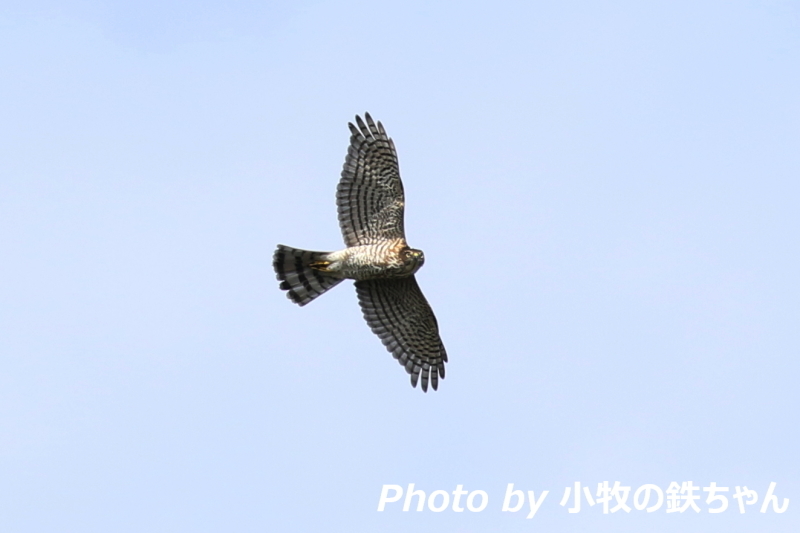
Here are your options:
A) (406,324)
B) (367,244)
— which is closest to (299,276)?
(367,244)

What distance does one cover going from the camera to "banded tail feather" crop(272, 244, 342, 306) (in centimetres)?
1783

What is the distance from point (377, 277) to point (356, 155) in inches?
70.0

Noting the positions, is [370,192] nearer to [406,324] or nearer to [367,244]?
[367,244]

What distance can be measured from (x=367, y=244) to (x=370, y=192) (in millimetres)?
745

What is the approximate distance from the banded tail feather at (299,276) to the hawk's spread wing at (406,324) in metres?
0.70

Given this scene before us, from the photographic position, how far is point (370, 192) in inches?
688

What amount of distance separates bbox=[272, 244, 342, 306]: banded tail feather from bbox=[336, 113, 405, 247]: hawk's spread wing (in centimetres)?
70

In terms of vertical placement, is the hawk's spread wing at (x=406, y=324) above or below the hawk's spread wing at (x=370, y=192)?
below

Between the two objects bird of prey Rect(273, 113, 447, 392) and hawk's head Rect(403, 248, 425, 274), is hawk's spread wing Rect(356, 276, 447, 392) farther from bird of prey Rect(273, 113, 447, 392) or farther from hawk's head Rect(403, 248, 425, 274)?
hawk's head Rect(403, 248, 425, 274)

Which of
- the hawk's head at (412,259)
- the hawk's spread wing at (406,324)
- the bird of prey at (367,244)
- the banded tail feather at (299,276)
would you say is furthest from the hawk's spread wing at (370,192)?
the hawk's spread wing at (406,324)

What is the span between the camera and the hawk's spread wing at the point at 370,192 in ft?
57.4

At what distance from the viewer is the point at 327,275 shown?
17.9m

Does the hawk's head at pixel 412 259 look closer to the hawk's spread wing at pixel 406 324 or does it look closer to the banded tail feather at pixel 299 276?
the hawk's spread wing at pixel 406 324

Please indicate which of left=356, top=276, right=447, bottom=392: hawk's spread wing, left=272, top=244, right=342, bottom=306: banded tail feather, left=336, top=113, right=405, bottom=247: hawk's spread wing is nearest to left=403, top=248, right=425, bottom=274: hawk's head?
left=336, top=113, right=405, bottom=247: hawk's spread wing
